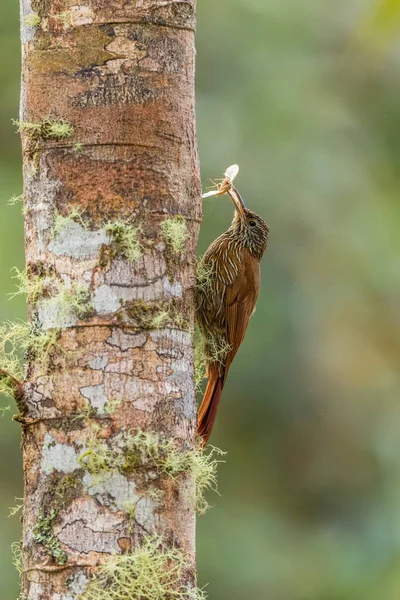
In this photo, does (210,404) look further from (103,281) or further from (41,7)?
(41,7)

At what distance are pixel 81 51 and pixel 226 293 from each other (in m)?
1.72

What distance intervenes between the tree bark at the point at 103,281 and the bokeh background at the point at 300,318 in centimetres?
428

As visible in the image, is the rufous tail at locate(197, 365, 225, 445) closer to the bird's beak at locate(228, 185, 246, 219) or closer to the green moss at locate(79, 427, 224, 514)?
the bird's beak at locate(228, 185, 246, 219)

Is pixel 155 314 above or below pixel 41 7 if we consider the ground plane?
below

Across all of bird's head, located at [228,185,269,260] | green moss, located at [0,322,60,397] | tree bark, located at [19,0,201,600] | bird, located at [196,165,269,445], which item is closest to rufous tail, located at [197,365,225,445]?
bird, located at [196,165,269,445]

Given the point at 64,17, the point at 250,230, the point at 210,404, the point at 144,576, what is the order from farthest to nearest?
the point at 250,230
the point at 210,404
the point at 64,17
the point at 144,576

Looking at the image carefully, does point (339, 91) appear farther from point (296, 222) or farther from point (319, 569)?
point (319, 569)

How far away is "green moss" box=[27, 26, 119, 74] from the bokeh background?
432cm

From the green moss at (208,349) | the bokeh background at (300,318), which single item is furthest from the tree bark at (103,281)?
the bokeh background at (300,318)

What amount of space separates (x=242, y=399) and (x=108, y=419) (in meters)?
5.09

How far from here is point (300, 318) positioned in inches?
297

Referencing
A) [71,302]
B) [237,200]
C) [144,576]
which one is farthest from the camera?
[237,200]

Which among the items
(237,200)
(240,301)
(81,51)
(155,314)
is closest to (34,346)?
(155,314)

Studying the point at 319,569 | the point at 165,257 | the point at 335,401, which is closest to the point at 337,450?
the point at 335,401
